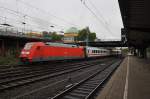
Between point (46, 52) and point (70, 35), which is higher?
point (70, 35)

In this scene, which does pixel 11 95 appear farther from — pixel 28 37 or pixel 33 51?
pixel 28 37

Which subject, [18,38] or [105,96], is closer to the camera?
[105,96]

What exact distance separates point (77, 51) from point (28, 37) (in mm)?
9992

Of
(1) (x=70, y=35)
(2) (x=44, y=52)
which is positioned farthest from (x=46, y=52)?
(1) (x=70, y=35)

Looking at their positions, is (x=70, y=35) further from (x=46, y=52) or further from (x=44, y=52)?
(x=44, y=52)

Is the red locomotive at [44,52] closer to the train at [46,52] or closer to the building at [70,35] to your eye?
the train at [46,52]

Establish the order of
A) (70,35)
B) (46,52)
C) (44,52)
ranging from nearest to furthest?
(44,52) → (46,52) → (70,35)

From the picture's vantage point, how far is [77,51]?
3678 centimetres

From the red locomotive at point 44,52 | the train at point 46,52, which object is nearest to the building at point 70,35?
the train at point 46,52

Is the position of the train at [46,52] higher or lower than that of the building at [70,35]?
lower

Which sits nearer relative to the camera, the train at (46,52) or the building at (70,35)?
the train at (46,52)

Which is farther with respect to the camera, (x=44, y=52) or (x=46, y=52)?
(x=46, y=52)

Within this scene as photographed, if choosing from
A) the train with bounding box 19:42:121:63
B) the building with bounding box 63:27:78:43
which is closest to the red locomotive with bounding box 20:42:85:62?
the train with bounding box 19:42:121:63

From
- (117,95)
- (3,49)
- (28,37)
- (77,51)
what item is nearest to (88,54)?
(77,51)
